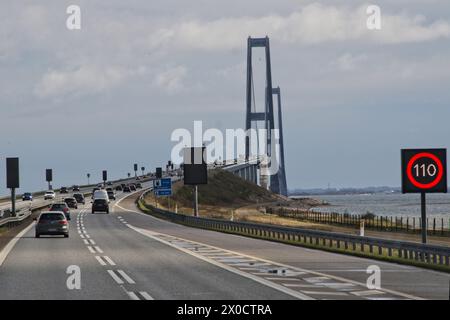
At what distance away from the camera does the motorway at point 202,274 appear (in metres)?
19.3

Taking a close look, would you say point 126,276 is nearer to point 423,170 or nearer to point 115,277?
point 115,277

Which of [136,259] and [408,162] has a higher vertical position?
[408,162]

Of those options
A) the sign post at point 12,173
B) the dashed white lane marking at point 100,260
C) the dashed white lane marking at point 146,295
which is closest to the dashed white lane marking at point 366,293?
the dashed white lane marking at point 146,295

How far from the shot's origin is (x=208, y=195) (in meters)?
163

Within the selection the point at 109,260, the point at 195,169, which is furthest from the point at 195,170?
the point at 109,260

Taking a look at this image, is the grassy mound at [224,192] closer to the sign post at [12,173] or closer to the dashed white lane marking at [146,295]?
the sign post at [12,173]

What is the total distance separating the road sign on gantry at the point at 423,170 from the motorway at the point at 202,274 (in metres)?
2.62

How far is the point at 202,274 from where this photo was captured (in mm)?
24516

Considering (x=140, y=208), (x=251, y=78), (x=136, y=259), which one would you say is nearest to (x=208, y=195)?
(x=251, y=78)

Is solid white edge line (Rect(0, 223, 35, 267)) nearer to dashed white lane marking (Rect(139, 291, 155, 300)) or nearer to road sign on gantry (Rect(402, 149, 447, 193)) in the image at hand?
dashed white lane marking (Rect(139, 291, 155, 300))

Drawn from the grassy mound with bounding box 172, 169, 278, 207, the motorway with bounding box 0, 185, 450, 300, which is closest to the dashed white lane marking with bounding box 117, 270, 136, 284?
the motorway with bounding box 0, 185, 450, 300

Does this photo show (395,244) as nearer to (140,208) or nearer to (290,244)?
(290,244)
